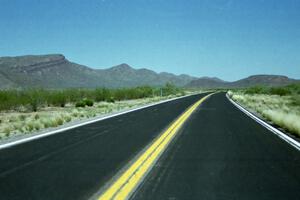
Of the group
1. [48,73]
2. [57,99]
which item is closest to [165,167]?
[57,99]

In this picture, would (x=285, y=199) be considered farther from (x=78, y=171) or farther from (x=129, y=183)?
(x=78, y=171)

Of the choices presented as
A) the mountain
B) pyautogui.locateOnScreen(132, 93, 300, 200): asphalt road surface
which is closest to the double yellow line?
pyautogui.locateOnScreen(132, 93, 300, 200): asphalt road surface

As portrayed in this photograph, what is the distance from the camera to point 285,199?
269 inches

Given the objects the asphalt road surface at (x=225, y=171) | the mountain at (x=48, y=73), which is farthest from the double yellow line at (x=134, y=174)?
the mountain at (x=48, y=73)

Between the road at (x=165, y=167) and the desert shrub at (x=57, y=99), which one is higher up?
the road at (x=165, y=167)

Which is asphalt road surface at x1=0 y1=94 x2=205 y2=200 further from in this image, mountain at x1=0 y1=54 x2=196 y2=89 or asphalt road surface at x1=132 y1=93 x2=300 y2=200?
mountain at x1=0 y1=54 x2=196 y2=89

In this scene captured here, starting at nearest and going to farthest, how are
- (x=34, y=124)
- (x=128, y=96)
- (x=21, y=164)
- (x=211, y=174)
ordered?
1. (x=211, y=174)
2. (x=21, y=164)
3. (x=34, y=124)
4. (x=128, y=96)

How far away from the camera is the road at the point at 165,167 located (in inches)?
287

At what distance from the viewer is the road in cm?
728

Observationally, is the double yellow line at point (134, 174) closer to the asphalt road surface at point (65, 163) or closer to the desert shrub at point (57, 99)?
the asphalt road surface at point (65, 163)

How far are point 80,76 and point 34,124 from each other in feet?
504

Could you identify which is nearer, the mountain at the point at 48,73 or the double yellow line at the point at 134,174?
the double yellow line at the point at 134,174

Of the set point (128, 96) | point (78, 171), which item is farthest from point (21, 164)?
point (128, 96)

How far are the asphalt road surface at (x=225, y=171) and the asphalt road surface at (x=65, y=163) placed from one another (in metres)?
0.96
